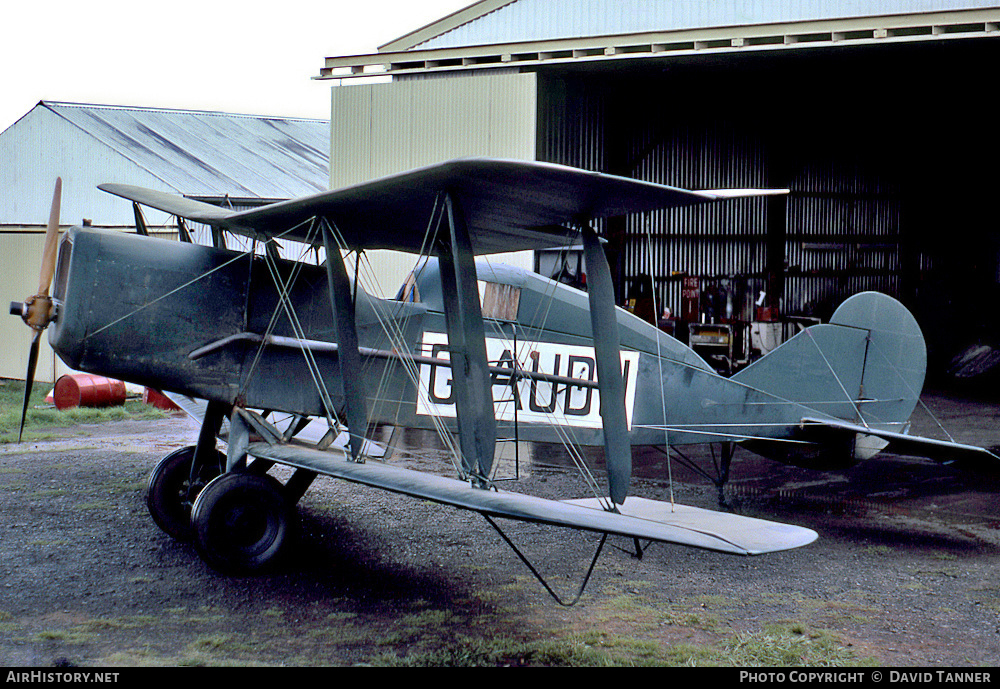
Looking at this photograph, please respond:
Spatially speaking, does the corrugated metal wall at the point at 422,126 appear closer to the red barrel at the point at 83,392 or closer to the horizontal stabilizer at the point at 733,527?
the red barrel at the point at 83,392

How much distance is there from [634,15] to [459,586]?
31.7ft

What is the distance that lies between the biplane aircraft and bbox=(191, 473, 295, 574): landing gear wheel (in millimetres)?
12

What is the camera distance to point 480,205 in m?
4.43

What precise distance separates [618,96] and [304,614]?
14.3 metres

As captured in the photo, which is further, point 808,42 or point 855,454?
point 808,42

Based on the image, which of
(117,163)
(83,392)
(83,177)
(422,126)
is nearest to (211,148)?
(117,163)

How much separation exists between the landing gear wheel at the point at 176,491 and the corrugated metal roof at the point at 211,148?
9253 mm

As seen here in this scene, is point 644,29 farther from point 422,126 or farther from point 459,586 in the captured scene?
point 459,586

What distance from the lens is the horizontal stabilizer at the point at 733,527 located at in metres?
3.61

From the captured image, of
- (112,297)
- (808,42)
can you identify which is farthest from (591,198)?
(808,42)

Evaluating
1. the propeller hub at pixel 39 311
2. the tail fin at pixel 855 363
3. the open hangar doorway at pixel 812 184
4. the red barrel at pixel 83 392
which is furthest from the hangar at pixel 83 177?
the tail fin at pixel 855 363

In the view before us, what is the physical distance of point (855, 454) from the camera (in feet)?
21.5
